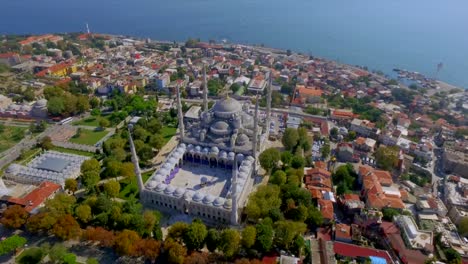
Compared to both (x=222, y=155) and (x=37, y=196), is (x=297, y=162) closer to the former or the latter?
(x=222, y=155)

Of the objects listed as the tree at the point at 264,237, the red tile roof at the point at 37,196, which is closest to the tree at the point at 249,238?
the tree at the point at 264,237

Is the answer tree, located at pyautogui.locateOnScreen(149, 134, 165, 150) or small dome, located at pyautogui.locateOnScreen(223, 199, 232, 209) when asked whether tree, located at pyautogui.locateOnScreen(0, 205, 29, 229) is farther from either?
small dome, located at pyautogui.locateOnScreen(223, 199, 232, 209)

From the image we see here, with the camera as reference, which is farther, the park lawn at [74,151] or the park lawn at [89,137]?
the park lawn at [89,137]

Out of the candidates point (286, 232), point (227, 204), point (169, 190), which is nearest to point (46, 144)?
point (169, 190)

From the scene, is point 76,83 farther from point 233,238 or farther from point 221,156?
point 233,238

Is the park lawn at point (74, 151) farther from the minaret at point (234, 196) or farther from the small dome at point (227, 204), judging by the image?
the minaret at point (234, 196)

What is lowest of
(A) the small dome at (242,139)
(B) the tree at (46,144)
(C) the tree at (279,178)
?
(B) the tree at (46,144)

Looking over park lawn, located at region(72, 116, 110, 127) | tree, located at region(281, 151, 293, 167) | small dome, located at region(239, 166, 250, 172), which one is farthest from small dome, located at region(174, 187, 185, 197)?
park lawn, located at region(72, 116, 110, 127)
